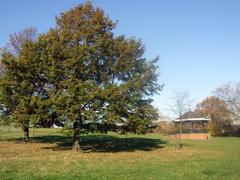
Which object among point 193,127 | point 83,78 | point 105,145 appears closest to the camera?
point 83,78

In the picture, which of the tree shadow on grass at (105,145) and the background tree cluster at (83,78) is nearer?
the background tree cluster at (83,78)

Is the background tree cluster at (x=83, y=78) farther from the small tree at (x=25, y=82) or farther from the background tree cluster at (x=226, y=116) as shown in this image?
the background tree cluster at (x=226, y=116)

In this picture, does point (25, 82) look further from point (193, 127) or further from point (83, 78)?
point (193, 127)

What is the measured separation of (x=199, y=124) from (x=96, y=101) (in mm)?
71485

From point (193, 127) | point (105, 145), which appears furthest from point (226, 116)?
point (105, 145)

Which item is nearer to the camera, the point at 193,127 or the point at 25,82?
the point at 25,82

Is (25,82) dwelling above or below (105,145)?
above

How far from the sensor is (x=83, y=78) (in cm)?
3428

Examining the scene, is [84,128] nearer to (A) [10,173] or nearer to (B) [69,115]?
(B) [69,115]

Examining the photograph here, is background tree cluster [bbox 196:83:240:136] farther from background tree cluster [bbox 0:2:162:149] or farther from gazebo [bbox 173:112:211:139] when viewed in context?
background tree cluster [bbox 0:2:162:149]

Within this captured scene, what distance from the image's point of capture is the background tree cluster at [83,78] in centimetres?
3244

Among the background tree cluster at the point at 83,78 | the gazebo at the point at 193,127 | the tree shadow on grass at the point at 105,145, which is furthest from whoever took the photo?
the gazebo at the point at 193,127

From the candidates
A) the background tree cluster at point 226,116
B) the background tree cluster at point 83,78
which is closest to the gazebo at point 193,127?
the background tree cluster at point 226,116

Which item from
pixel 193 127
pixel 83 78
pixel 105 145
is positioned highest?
pixel 83 78
